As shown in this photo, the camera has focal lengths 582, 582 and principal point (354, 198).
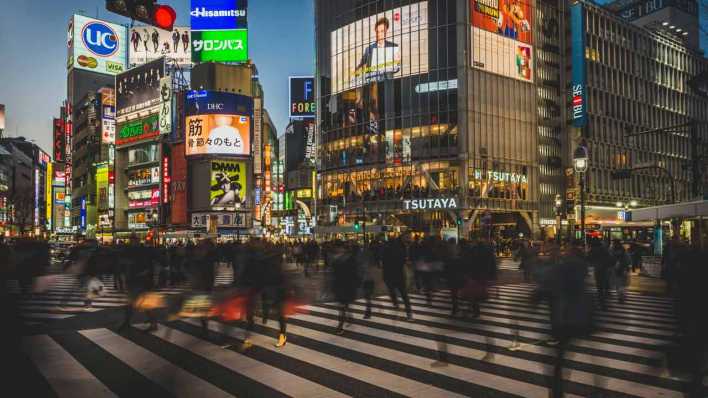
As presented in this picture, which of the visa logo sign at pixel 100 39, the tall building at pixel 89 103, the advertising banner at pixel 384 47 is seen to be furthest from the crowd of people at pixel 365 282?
the visa logo sign at pixel 100 39

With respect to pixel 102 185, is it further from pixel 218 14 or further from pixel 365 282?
pixel 365 282

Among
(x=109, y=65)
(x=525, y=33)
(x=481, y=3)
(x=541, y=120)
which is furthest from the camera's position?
(x=109, y=65)

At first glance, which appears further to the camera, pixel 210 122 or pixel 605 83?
pixel 605 83

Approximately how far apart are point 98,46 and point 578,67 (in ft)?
240

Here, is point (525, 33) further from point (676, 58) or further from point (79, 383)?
point (79, 383)

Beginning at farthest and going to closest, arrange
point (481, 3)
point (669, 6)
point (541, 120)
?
point (669, 6) < point (541, 120) < point (481, 3)

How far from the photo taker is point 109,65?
94.9m

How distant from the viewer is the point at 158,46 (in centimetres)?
8069

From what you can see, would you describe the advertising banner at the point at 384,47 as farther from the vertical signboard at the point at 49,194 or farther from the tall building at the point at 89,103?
the vertical signboard at the point at 49,194

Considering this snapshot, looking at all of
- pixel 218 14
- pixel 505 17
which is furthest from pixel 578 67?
pixel 218 14

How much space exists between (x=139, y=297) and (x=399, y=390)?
19.8 ft

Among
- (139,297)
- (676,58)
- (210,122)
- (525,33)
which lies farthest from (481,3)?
(139,297)

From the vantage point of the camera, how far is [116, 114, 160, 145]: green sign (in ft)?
244

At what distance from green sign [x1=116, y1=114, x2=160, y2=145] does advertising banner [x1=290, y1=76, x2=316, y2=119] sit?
30.1 metres
